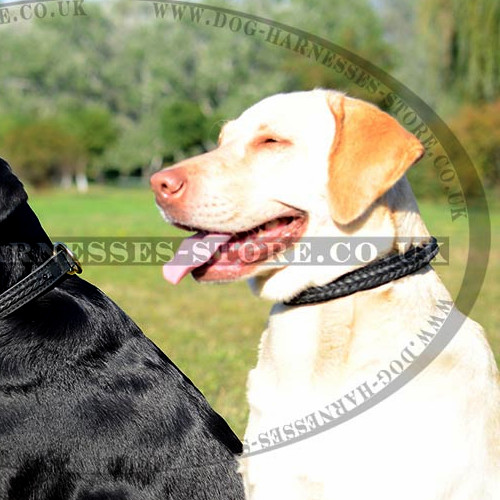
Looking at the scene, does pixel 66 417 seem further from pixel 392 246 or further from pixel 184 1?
pixel 184 1

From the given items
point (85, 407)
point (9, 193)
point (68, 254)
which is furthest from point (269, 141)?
point (85, 407)

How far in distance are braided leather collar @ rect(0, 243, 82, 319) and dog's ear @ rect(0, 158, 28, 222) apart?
19cm

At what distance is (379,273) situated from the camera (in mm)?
2307

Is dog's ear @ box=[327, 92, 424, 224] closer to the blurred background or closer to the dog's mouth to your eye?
the dog's mouth

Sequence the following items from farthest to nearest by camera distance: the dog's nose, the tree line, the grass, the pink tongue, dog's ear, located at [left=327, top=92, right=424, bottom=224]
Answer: the tree line < the grass < the pink tongue < the dog's nose < dog's ear, located at [left=327, top=92, right=424, bottom=224]

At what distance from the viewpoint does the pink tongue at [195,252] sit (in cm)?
242

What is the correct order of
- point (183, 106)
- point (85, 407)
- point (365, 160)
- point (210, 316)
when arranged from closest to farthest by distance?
point (365, 160) → point (85, 407) → point (210, 316) → point (183, 106)

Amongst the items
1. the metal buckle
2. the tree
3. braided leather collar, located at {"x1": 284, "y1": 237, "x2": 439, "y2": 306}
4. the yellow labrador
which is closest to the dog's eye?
the yellow labrador

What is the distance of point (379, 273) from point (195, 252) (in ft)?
1.88

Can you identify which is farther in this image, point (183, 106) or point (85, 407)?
point (183, 106)

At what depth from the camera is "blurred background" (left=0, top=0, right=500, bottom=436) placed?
8641mm

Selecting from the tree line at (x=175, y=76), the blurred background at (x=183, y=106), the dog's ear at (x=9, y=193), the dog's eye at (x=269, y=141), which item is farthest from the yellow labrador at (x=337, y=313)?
the tree line at (x=175, y=76)

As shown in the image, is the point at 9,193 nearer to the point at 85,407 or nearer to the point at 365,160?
the point at 85,407

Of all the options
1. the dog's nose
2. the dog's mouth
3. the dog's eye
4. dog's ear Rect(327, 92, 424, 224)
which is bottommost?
the dog's mouth
